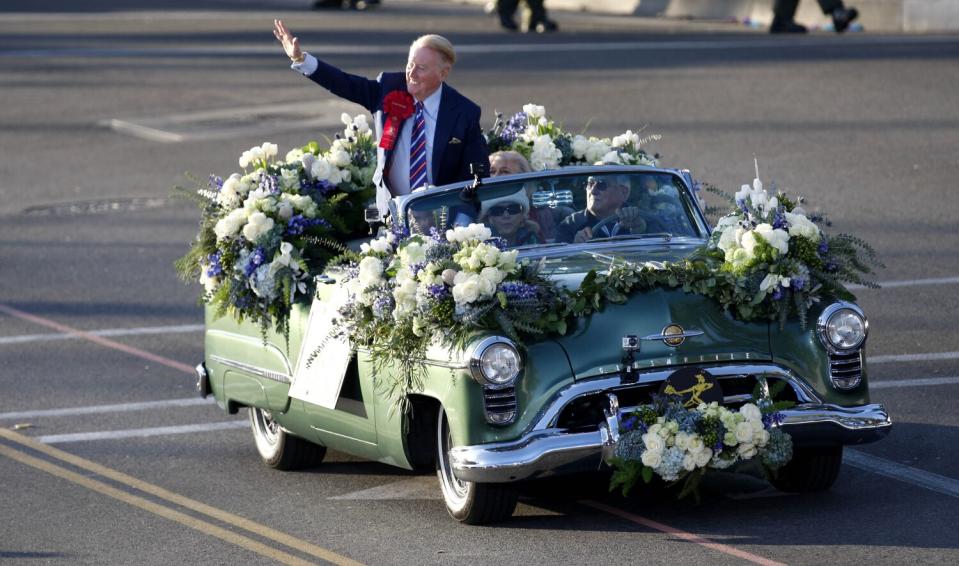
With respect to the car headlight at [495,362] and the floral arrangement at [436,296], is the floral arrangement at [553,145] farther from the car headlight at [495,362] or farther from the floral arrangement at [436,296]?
the car headlight at [495,362]

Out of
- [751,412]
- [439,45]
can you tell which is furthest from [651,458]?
[439,45]

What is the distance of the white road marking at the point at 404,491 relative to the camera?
866 cm

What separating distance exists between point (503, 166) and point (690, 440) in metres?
2.69

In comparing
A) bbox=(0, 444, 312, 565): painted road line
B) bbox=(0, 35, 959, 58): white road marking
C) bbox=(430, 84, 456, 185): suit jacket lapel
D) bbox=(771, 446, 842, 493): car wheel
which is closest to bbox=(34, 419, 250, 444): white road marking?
bbox=(0, 444, 312, 565): painted road line

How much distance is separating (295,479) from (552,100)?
553 inches

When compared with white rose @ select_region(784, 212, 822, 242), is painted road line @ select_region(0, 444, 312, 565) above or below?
below

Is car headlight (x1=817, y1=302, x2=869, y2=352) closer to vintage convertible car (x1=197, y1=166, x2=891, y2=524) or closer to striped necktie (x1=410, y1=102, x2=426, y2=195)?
vintage convertible car (x1=197, y1=166, x2=891, y2=524)

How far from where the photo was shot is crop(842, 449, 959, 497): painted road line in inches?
323

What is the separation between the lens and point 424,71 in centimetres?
947

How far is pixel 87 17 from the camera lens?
38.1 metres

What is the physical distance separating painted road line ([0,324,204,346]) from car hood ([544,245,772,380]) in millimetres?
5875

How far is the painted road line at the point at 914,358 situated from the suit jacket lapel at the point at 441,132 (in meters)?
3.29

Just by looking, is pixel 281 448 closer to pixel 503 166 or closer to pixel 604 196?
pixel 503 166

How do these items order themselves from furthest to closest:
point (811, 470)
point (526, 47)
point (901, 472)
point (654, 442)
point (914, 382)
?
point (526, 47), point (914, 382), point (901, 472), point (811, 470), point (654, 442)
